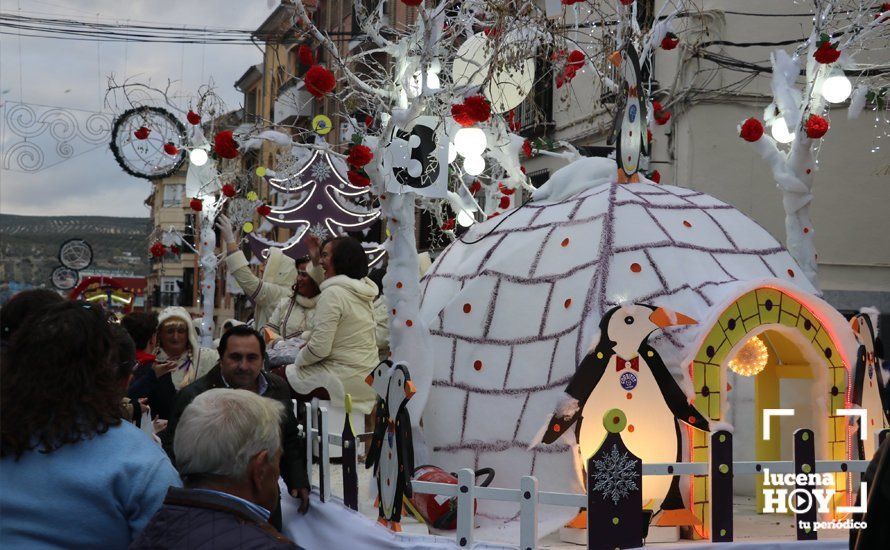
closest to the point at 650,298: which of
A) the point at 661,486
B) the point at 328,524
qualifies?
the point at 661,486

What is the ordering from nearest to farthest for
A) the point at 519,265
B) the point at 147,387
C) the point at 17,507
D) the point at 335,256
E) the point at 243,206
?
the point at 17,507 < the point at 147,387 < the point at 519,265 < the point at 335,256 < the point at 243,206

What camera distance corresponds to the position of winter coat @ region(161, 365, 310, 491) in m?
5.51

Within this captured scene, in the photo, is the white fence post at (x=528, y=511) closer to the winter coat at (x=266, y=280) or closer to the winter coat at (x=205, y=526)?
the winter coat at (x=205, y=526)

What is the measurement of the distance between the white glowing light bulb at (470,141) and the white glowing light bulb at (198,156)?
587 centimetres

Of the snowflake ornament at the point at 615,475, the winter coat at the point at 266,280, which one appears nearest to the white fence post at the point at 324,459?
the snowflake ornament at the point at 615,475

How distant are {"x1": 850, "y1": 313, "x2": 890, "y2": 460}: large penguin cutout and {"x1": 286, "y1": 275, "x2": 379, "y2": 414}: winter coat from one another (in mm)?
3443

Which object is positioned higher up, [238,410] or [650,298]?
[650,298]

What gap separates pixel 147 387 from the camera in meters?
Result: 6.53

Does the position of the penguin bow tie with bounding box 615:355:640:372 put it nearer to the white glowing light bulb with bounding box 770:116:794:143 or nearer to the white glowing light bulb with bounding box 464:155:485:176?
the white glowing light bulb with bounding box 464:155:485:176

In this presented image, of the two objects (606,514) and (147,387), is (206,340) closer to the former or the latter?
(147,387)

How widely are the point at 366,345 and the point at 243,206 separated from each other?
1391 centimetres

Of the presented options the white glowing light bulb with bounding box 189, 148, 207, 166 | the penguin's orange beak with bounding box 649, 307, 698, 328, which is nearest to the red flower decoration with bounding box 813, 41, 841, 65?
the penguin's orange beak with bounding box 649, 307, 698, 328

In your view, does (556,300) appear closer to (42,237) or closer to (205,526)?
(42,237)

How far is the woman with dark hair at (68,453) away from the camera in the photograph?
10.2ft
